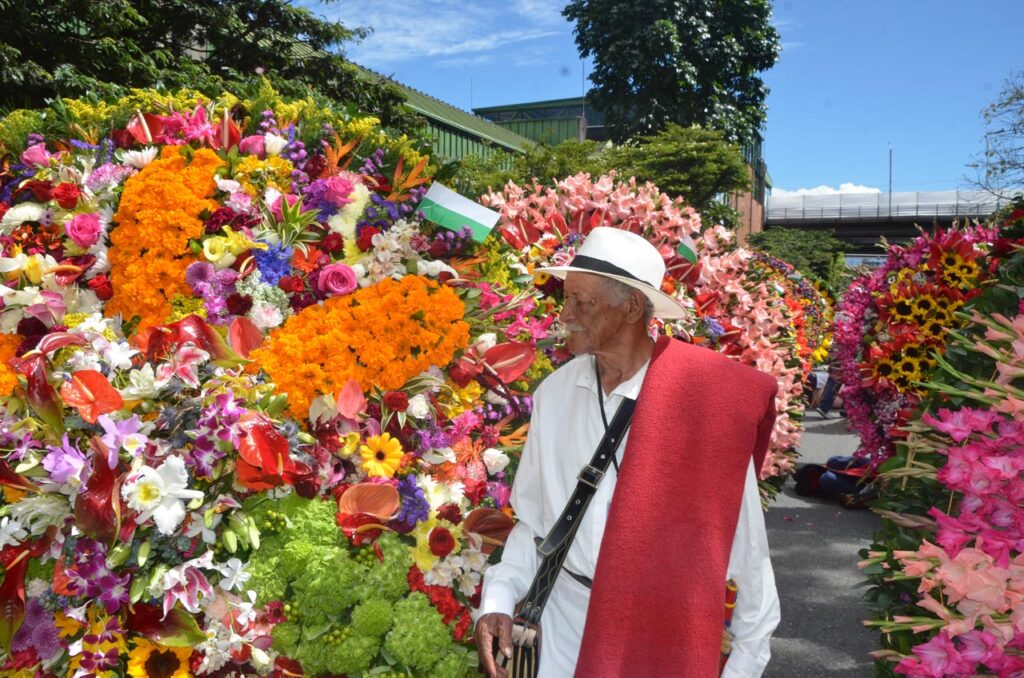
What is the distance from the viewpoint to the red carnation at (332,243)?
3021 mm

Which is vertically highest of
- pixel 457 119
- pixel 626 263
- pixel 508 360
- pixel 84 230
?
pixel 457 119

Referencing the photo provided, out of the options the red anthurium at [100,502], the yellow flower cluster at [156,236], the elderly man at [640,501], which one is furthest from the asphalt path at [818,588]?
the yellow flower cluster at [156,236]

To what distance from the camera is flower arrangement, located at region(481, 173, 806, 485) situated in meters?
4.59

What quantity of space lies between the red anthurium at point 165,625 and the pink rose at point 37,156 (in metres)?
2.02

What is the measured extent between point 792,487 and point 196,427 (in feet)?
29.6

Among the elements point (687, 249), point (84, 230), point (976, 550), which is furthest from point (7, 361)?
point (687, 249)

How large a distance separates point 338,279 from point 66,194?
4.07 ft

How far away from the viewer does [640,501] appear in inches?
78.8

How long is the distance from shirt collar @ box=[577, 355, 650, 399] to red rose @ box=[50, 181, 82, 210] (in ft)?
7.34

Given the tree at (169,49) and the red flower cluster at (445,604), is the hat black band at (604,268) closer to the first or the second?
the red flower cluster at (445,604)

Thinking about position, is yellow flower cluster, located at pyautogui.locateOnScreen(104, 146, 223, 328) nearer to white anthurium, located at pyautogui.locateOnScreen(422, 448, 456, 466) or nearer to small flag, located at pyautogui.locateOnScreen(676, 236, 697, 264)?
white anthurium, located at pyautogui.locateOnScreen(422, 448, 456, 466)

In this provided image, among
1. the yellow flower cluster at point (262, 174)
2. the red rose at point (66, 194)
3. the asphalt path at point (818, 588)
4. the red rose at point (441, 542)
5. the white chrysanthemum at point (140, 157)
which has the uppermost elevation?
the white chrysanthemum at point (140, 157)

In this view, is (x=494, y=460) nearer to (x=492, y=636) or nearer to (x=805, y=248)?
(x=492, y=636)

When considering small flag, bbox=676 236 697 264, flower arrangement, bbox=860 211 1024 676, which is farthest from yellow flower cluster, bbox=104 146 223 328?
small flag, bbox=676 236 697 264
